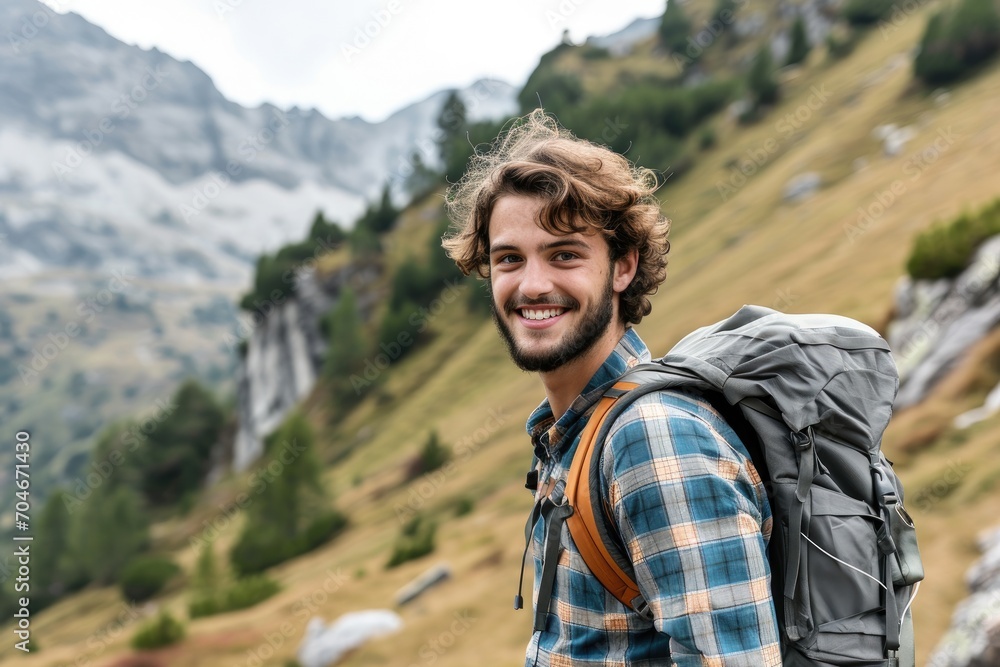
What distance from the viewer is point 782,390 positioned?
2.84 meters

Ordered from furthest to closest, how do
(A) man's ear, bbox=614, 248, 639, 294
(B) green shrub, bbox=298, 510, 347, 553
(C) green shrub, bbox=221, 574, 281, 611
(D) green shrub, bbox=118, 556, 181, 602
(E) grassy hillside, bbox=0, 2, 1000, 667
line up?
(D) green shrub, bbox=118, 556, 181, 602 → (B) green shrub, bbox=298, 510, 347, 553 → (C) green shrub, bbox=221, 574, 281, 611 → (E) grassy hillside, bbox=0, 2, 1000, 667 → (A) man's ear, bbox=614, 248, 639, 294

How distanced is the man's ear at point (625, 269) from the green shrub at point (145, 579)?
182 feet

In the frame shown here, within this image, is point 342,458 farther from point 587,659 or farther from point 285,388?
point 587,659

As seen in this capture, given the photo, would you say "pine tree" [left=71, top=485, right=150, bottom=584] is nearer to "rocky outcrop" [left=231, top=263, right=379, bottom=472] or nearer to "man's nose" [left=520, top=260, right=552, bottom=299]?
"rocky outcrop" [left=231, top=263, right=379, bottom=472]

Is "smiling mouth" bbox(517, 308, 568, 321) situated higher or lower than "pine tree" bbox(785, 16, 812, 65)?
lower

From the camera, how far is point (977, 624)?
889cm

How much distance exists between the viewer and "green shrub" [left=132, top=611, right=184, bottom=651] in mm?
27375

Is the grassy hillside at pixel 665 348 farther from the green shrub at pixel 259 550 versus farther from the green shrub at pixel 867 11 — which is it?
the green shrub at pixel 867 11

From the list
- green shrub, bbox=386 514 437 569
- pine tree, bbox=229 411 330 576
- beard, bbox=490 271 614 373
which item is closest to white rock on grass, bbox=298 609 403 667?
green shrub, bbox=386 514 437 569

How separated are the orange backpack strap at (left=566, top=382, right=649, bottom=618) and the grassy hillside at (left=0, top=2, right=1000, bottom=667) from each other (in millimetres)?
9621

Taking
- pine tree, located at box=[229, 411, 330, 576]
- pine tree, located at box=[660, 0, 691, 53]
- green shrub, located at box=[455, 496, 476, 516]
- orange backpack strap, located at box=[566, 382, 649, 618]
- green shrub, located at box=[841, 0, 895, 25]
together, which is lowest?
green shrub, located at box=[455, 496, 476, 516]

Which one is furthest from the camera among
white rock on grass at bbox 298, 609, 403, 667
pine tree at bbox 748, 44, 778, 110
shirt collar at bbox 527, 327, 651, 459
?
pine tree at bbox 748, 44, 778, 110

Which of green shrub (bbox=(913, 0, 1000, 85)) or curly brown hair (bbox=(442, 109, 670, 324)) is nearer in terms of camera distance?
curly brown hair (bbox=(442, 109, 670, 324))

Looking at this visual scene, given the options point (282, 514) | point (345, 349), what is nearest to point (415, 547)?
point (282, 514)
